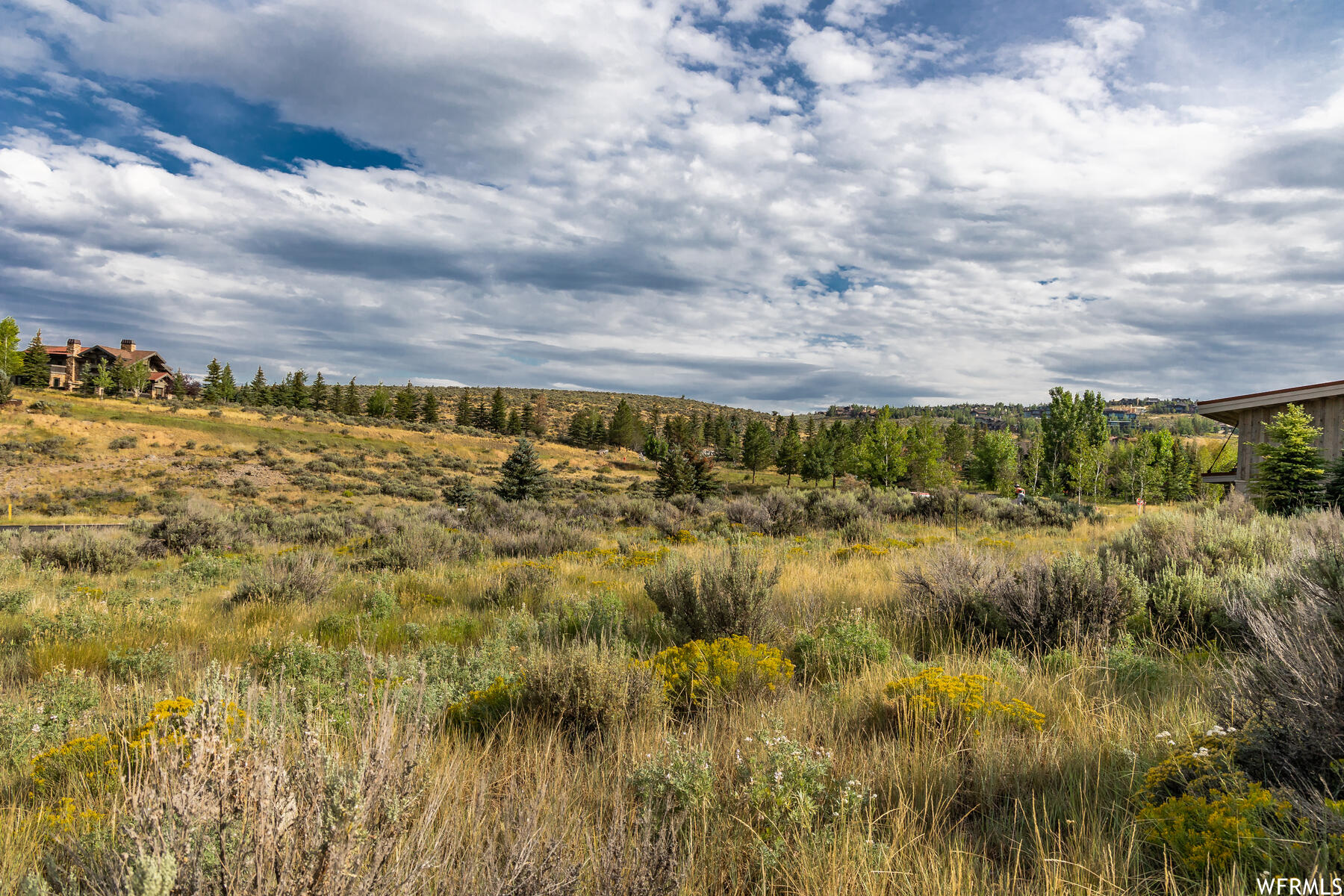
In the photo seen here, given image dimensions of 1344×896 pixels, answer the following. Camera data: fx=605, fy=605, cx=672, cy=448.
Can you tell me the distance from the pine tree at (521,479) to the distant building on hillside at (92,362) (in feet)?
238

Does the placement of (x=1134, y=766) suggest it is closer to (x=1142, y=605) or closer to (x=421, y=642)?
(x=1142, y=605)

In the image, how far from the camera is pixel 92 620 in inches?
238

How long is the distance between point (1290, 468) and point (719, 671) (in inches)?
725

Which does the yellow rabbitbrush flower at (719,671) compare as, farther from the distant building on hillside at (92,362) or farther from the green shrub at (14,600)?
the distant building on hillside at (92,362)

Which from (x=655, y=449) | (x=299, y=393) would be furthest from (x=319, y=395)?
(x=655, y=449)

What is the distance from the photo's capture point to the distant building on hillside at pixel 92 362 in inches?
2891

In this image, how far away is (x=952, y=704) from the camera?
3.50 meters

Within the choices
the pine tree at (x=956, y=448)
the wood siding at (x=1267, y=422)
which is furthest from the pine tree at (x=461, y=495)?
the pine tree at (x=956, y=448)

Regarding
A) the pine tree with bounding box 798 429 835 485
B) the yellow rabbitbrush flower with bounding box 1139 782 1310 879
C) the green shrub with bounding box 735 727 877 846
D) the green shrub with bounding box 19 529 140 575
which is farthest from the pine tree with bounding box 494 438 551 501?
the pine tree with bounding box 798 429 835 485

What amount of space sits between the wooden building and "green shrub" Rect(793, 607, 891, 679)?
66.6 feet

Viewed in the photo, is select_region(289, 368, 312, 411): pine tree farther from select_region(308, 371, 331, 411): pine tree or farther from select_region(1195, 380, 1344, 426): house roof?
select_region(1195, 380, 1344, 426): house roof

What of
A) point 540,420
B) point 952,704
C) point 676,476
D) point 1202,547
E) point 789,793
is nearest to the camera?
point 789,793

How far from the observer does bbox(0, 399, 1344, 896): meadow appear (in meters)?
1.96

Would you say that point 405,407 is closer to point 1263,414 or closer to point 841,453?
point 841,453
